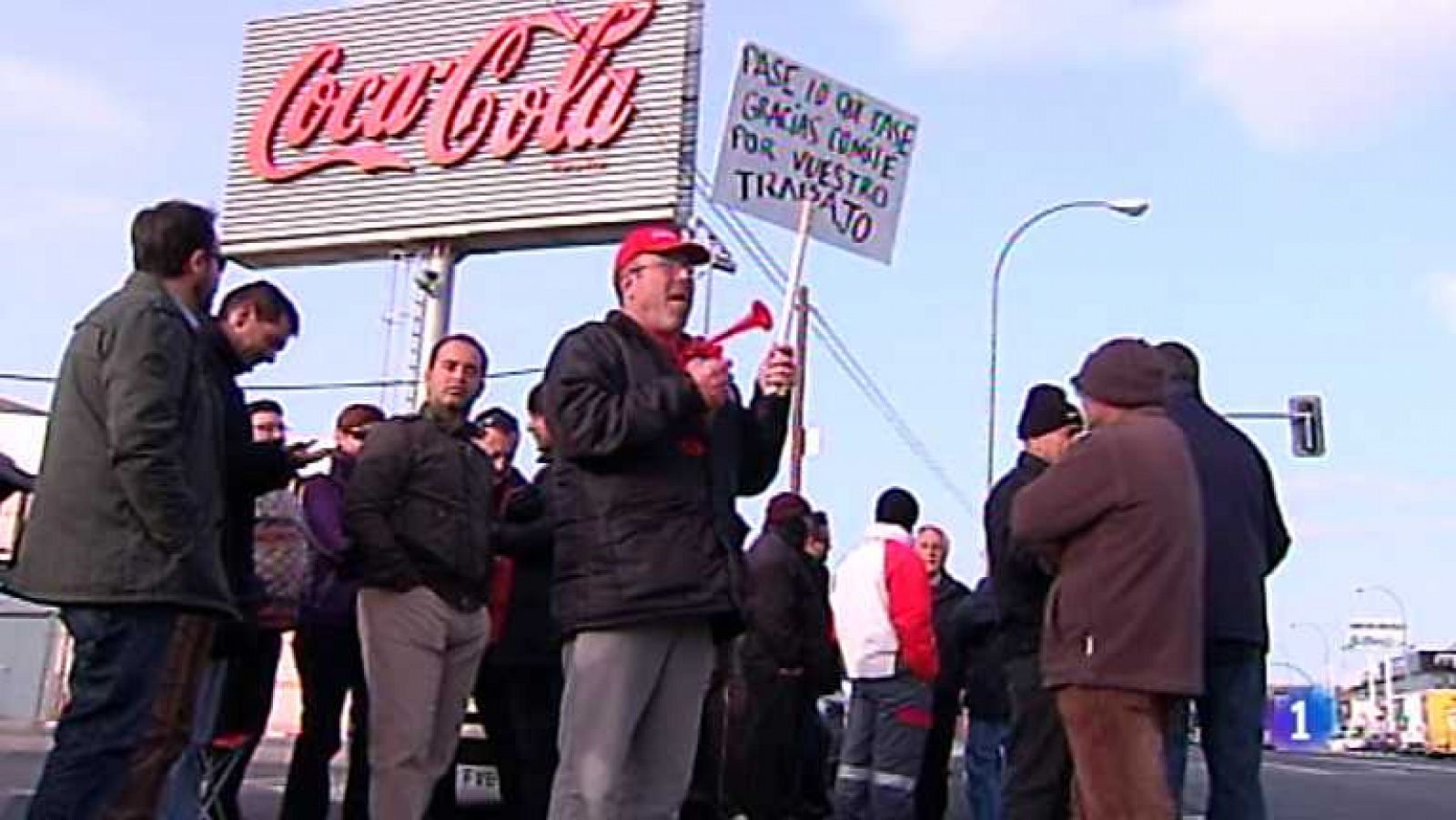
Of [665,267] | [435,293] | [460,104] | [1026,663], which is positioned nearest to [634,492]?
[665,267]

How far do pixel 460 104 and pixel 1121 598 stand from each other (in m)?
17.0

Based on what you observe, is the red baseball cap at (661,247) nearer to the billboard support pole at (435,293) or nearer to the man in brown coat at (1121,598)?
the man in brown coat at (1121,598)

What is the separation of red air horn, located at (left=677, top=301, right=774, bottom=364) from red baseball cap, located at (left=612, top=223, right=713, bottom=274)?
0.65ft

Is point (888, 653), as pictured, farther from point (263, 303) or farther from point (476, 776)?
point (263, 303)

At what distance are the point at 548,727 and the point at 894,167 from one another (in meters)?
2.49

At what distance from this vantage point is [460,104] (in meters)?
21.0

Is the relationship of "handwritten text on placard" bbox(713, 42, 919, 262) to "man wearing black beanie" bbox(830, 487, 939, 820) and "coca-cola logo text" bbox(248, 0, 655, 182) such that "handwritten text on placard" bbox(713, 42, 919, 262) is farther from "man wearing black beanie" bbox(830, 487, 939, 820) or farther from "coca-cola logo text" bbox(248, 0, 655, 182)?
"coca-cola logo text" bbox(248, 0, 655, 182)

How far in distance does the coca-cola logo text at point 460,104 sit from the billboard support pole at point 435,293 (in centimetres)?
106

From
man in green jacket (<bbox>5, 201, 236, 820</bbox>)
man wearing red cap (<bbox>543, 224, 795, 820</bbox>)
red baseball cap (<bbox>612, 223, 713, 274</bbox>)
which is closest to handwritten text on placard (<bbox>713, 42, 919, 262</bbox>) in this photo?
red baseball cap (<bbox>612, 223, 713, 274</bbox>)

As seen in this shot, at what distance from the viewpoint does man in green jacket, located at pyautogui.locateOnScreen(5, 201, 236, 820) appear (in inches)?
171

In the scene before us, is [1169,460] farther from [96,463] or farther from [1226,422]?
[96,463]

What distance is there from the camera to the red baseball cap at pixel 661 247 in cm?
474

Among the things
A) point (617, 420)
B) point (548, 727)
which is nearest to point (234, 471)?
point (617, 420)

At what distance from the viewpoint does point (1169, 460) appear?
5047 millimetres
